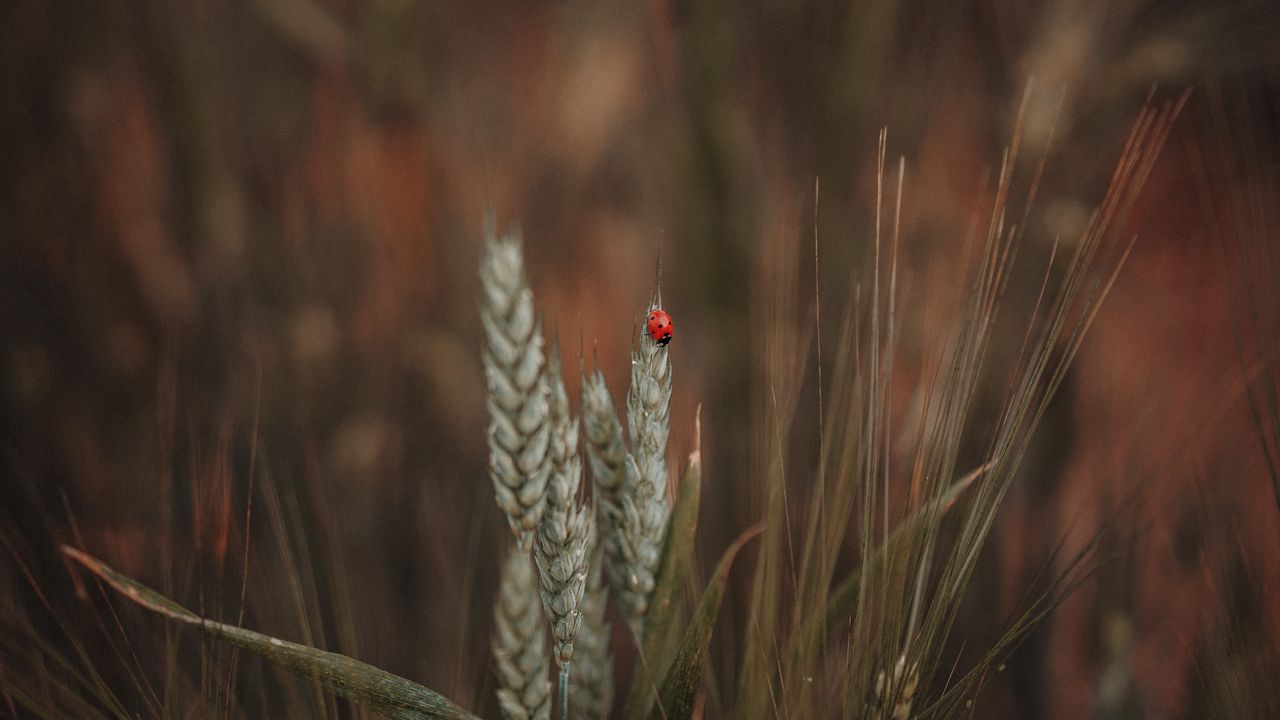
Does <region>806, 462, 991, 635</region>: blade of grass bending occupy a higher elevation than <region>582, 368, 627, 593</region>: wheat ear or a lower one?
lower

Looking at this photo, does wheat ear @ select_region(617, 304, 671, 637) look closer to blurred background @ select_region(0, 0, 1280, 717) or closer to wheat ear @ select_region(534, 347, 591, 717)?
wheat ear @ select_region(534, 347, 591, 717)

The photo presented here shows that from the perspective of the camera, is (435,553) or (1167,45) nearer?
(1167,45)

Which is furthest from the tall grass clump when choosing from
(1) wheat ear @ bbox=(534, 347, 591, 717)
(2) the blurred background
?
(2) the blurred background

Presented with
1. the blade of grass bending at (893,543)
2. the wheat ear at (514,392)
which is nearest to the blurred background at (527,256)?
the blade of grass bending at (893,543)

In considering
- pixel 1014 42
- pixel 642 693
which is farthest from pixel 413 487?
pixel 1014 42

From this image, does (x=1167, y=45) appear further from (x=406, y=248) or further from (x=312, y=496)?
(x=312, y=496)
